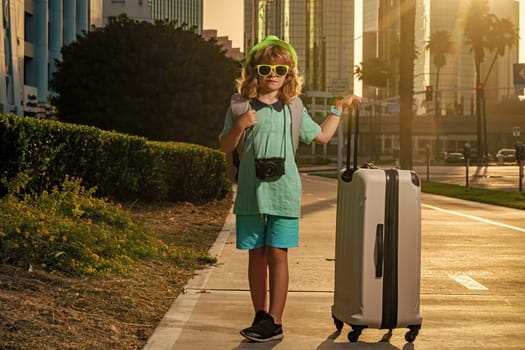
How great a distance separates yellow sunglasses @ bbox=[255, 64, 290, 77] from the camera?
6.68 meters

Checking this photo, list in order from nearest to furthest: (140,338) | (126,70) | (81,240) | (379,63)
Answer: (140,338) → (81,240) → (126,70) → (379,63)

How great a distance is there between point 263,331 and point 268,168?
1025 millimetres

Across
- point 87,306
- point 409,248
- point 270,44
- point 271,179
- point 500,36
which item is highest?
point 500,36

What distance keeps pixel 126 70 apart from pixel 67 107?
2.97 metres

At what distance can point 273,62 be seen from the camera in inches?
263

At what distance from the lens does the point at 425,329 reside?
7367 millimetres

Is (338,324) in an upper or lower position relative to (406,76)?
lower

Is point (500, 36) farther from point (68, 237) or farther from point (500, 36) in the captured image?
point (68, 237)

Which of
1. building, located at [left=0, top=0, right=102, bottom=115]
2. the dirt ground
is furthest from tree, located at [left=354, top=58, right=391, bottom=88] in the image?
the dirt ground

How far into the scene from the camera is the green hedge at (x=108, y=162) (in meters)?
12.8

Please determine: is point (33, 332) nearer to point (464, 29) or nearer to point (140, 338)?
point (140, 338)

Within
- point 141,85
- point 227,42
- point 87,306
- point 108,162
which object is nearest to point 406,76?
point 141,85

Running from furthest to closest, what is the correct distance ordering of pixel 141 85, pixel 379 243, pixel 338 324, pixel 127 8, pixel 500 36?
pixel 127 8 → pixel 500 36 → pixel 141 85 → pixel 338 324 → pixel 379 243

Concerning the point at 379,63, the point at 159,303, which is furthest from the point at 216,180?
the point at 379,63
